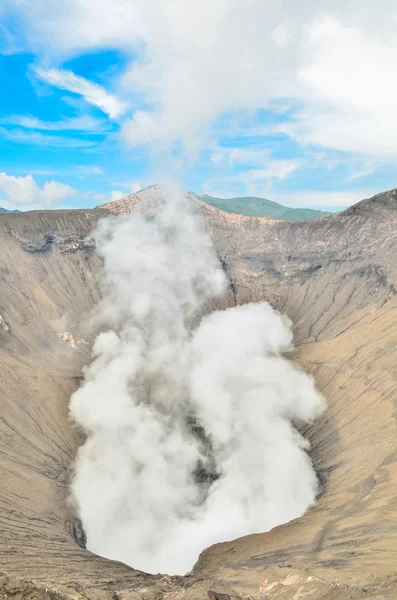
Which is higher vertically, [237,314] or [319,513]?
[237,314]

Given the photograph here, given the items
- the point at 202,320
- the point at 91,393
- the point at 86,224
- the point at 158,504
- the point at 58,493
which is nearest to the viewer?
the point at 58,493

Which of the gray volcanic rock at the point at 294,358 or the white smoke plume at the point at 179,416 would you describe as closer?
the gray volcanic rock at the point at 294,358

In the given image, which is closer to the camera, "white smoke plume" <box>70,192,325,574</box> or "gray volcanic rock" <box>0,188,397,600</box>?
"gray volcanic rock" <box>0,188,397,600</box>

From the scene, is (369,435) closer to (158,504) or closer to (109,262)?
(158,504)

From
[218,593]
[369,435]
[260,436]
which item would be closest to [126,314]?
[260,436]
